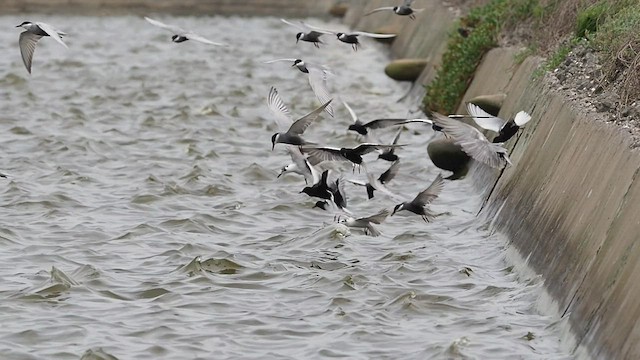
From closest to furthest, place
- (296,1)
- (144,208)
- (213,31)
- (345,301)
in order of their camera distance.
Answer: (345,301) < (144,208) < (213,31) < (296,1)

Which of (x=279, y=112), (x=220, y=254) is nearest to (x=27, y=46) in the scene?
(x=279, y=112)

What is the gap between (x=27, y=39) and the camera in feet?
49.1

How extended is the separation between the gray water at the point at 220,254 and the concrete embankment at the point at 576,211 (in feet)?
1.02

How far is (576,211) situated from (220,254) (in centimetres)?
372

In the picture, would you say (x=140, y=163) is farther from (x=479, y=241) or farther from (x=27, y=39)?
(x=479, y=241)

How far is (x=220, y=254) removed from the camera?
482 inches

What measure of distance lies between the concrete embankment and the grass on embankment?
493 mm

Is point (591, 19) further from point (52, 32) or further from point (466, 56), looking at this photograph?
point (52, 32)

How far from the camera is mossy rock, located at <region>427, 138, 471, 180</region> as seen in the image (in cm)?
1590

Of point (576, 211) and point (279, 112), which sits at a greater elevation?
point (576, 211)

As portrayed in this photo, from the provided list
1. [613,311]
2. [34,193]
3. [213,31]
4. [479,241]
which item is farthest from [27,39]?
[213,31]

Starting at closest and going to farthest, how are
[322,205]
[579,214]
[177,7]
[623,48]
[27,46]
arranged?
[579,214] → [623,48] → [322,205] → [27,46] → [177,7]

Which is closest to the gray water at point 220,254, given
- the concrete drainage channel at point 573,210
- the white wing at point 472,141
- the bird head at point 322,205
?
the bird head at point 322,205

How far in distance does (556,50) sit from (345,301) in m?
5.54
